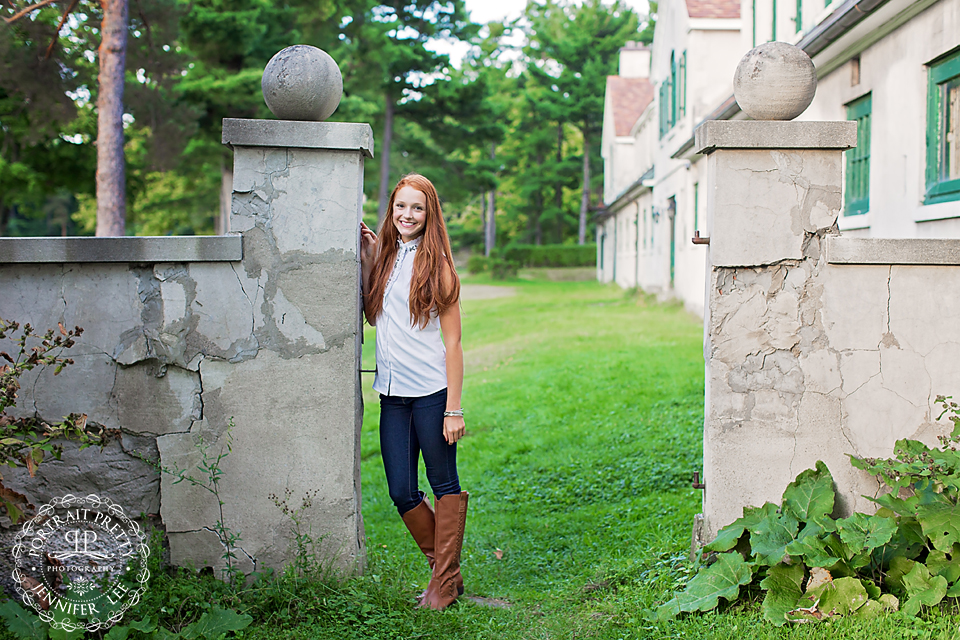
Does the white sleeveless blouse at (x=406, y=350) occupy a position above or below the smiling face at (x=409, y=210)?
below

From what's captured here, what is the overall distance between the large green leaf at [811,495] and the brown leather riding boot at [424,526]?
5.10 ft

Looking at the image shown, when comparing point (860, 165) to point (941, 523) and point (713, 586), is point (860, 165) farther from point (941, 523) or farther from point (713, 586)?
point (713, 586)

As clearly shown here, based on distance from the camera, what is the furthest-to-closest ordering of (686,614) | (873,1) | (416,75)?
(416,75)
(873,1)
(686,614)

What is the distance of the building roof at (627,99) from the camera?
31750 millimetres

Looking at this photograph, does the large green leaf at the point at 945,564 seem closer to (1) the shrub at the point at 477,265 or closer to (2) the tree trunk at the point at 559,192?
(1) the shrub at the point at 477,265

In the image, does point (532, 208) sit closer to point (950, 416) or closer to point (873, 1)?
point (873, 1)

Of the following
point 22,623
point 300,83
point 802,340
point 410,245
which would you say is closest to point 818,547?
point 802,340

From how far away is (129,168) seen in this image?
64.6 feet

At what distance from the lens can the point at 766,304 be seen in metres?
3.62

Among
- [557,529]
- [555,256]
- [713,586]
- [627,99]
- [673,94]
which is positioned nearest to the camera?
[713,586]

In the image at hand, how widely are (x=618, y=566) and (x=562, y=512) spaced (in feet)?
4.40

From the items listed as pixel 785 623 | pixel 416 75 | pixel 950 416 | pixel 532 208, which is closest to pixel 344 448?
pixel 785 623

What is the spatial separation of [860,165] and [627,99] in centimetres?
2509

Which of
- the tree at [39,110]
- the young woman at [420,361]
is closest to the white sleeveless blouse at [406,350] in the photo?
the young woman at [420,361]
